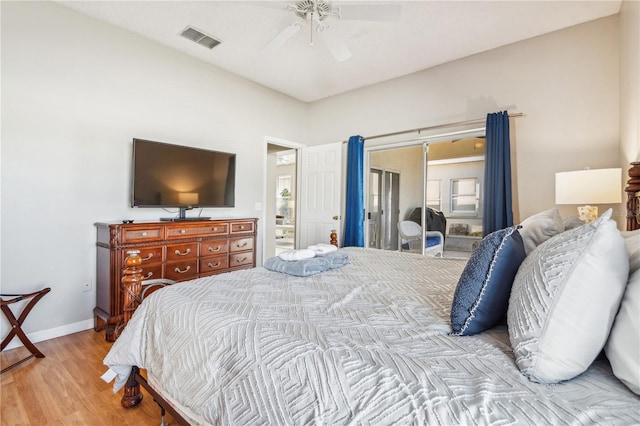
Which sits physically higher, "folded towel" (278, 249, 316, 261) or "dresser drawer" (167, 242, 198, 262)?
"folded towel" (278, 249, 316, 261)

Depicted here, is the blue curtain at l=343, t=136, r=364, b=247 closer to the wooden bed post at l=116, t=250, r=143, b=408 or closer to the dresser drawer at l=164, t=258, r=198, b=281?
the dresser drawer at l=164, t=258, r=198, b=281

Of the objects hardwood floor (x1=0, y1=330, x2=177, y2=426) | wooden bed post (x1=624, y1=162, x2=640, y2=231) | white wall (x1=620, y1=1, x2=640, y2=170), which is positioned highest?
white wall (x1=620, y1=1, x2=640, y2=170)

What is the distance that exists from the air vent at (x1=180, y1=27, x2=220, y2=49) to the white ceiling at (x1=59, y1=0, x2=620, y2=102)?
0.19 ft

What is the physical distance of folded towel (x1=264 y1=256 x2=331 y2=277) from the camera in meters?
1.88

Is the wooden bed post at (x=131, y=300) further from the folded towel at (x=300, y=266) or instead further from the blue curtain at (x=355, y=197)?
the blue curtain at (x=355, y=197)

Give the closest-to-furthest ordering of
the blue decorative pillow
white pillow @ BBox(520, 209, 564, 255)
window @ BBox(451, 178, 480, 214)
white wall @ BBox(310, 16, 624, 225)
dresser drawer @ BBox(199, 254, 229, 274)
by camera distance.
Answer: the blue decorative pillow
white pillow @ BBox(520, 209, 564, 255)
white wall @ BBox(310, 16, 624, 225)
dresser drawer @ BBox(199, 254, 229, 274)
window @ BBox(451, 178, 480, 214)

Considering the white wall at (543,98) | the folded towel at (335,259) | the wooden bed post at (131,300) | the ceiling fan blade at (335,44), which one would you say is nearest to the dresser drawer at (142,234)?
the wooden bed post at (131,300)

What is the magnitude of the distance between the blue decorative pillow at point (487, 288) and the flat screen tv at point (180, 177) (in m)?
3.01

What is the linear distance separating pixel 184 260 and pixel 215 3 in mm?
2422

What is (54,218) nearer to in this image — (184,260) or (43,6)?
(184,260)

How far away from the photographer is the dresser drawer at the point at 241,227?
3.53 meters

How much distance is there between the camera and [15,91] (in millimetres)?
2447

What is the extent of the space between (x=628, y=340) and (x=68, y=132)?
376cm

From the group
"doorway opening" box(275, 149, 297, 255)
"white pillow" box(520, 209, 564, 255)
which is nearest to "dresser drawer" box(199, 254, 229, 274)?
"white pillow" box(520, 209, 564, 255)
